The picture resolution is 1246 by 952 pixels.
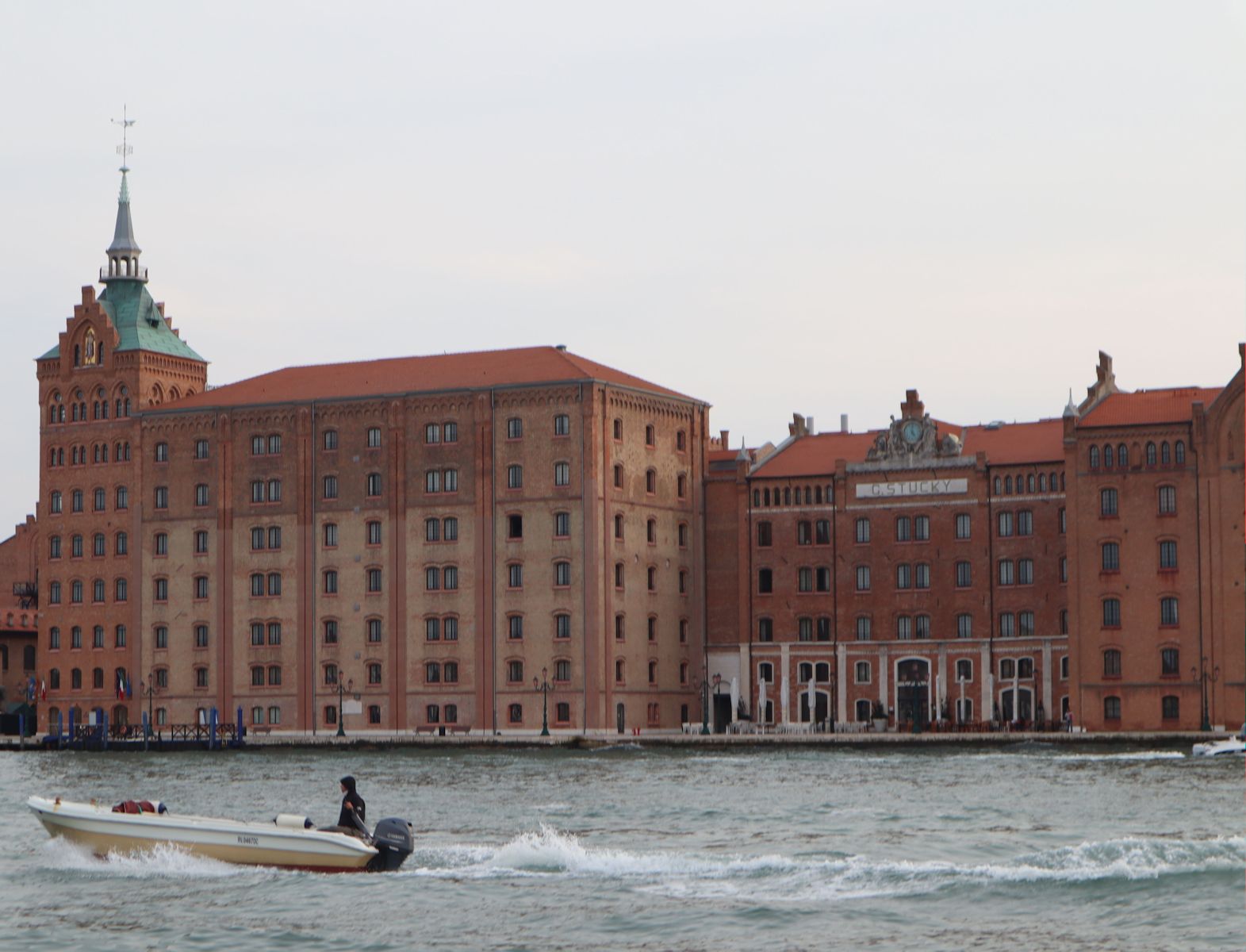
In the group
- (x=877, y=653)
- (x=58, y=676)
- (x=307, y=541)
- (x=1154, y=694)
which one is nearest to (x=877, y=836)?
(x=1154, y=694)

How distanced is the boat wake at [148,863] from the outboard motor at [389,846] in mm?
2635

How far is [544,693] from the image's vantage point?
387 ft

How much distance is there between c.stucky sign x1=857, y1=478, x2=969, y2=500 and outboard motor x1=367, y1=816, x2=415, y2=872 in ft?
242

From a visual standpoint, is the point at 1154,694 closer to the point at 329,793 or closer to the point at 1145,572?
the point at 1145,572

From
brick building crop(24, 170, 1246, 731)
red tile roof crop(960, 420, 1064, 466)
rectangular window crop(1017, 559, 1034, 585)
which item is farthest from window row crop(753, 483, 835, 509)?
rectangular window crop(1017, 559, 1034, 585)

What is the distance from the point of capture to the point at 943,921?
1598 inches

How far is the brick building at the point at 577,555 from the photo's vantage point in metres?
115

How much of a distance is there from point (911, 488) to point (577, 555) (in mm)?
17330

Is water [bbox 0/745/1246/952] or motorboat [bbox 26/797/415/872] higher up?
motorboat [bbox 26/797/415/872]

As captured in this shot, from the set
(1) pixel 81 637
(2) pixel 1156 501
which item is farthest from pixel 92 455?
(2) pixel 1156 501

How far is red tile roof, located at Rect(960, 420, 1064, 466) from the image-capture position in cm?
11706

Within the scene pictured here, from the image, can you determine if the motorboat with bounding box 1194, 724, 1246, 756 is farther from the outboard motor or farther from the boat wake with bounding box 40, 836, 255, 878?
the boat wake with bounding box 40, 836, 255, 878


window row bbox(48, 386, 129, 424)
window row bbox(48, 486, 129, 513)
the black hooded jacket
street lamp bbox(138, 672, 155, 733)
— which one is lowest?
the black hooded jacket

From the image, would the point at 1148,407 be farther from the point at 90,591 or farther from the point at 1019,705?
the point at 90,591
